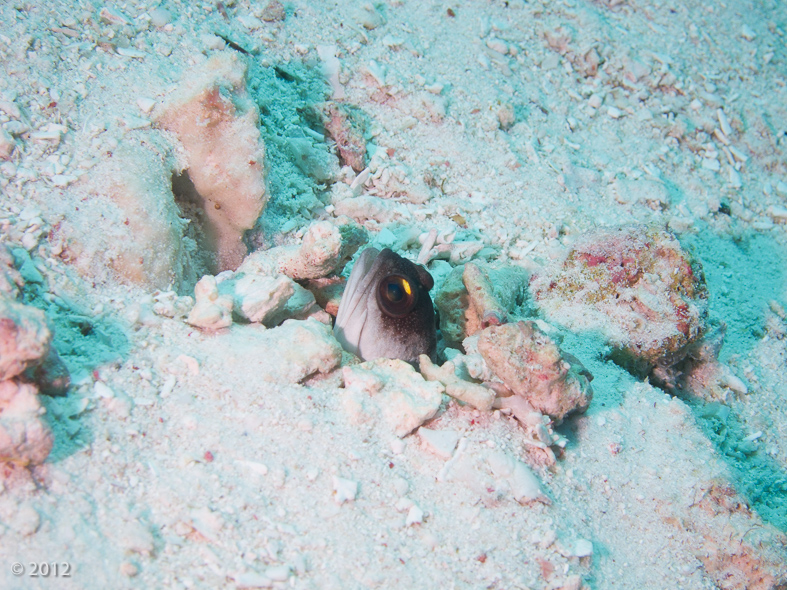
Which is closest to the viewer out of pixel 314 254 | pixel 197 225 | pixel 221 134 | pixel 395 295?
pixel 395 295

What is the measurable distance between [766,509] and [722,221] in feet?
10.9

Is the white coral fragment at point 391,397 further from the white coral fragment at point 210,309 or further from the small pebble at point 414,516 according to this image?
the white coral fragment at point 210,309

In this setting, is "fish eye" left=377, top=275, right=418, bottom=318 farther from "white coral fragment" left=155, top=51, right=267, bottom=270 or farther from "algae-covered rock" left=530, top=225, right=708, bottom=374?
"algae-covered rock" left=530, top=225, right=708, bottom=374

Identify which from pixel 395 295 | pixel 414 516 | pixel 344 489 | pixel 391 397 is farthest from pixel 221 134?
pixel 414 516

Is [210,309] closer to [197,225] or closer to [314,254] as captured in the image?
[314,254]

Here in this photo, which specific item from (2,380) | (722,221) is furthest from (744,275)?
(2,380)

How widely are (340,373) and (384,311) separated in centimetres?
43

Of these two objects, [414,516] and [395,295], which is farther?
[395,295]

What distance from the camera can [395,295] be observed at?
8.71 feet

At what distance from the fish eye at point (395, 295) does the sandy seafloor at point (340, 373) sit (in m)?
0.46

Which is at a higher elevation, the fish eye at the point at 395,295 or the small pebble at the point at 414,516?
the fish eye at the point at 395,295

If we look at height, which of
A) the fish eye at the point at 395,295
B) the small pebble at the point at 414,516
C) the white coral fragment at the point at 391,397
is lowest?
the small pebble at the point at 414,516

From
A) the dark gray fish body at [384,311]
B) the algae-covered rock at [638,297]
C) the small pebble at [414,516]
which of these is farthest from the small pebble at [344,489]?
the algae-covered rock at [638,297]

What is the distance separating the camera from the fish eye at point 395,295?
8.68 feet
